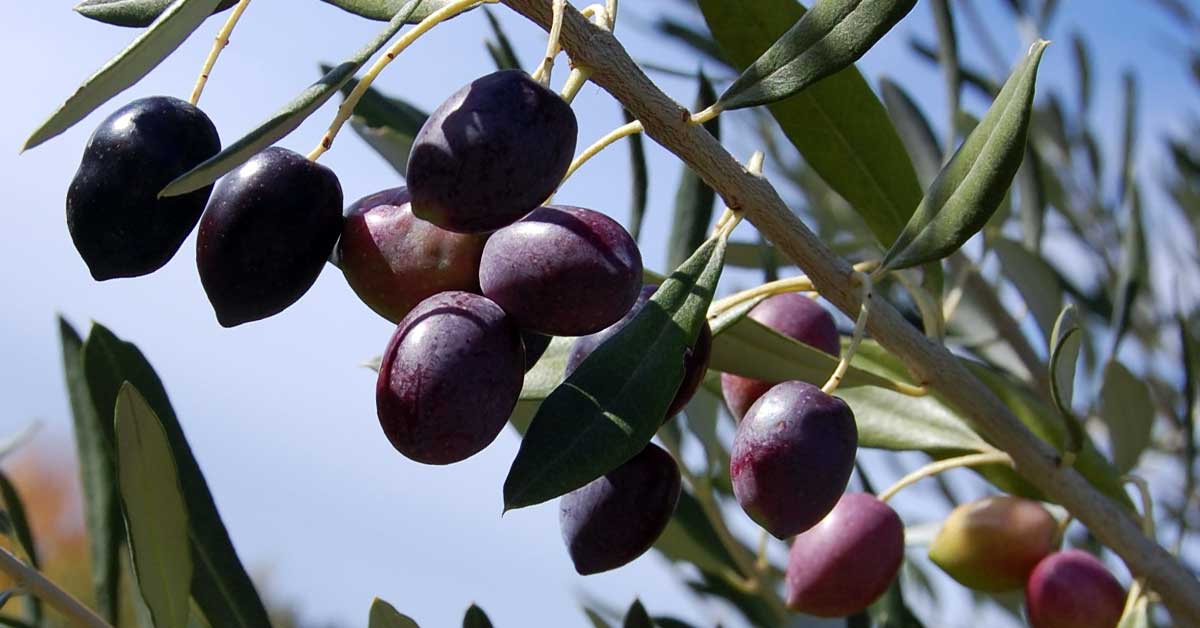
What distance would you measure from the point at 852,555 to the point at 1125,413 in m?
0.59

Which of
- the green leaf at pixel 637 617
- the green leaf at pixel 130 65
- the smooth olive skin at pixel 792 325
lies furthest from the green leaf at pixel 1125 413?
the green leaf at pixel 130 65

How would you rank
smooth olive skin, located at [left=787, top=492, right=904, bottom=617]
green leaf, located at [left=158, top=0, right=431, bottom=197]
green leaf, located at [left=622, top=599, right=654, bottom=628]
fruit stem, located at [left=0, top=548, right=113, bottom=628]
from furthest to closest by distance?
1. green leaf, located at [left=622, top=599, right=654, bottom=628]
2. smooth olive skin, located at [left=787, top=492, right=904, bottom=617]
3. fruit stem, located at [left=0, top=548, right=113, bottom=628]
4. green leaf, located at [left=158, top=0, right=431, bottom=197]

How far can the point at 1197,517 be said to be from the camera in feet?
7.47

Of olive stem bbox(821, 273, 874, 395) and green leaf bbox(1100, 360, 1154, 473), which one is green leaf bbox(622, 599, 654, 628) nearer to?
olive stem bbox(821, 273, 874, 395)

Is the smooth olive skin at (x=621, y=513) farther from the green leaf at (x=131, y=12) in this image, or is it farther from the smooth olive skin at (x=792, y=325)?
the green leaf at (x=131, y=12)

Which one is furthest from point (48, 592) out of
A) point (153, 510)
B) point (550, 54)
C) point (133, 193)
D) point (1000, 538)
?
point (1000, 538)

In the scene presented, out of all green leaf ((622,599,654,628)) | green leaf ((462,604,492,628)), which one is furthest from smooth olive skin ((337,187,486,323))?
green leaf ((622,599,654,628))

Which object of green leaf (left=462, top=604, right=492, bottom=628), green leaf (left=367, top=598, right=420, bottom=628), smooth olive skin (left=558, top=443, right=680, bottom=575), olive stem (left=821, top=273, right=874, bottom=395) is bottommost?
green leaf (left=462, top=604, right=492, bottom=628)

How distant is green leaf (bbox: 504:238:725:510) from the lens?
2.22 ft

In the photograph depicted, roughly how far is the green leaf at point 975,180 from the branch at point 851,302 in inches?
2.1

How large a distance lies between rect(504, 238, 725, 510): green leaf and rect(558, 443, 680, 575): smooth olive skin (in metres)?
0.10

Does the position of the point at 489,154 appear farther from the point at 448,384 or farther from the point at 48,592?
the point at 48,592

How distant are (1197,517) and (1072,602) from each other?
1.33m

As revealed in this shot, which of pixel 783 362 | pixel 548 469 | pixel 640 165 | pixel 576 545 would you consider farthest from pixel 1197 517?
pixel 548 469
